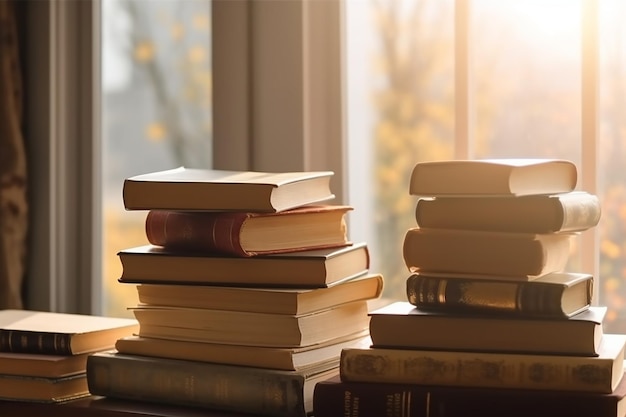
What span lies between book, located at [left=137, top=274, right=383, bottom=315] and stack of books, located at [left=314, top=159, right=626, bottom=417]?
3.8 inches

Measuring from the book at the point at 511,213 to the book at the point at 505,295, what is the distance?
58mm

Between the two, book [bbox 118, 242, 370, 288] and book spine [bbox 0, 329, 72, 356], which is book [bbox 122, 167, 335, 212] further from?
book spine [bbox 0, 329, 72, 356]

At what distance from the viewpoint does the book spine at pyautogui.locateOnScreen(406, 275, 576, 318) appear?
3.29 feet

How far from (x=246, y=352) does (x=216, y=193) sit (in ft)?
0.62

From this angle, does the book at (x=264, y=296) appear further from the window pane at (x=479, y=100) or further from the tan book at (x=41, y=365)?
the window pane at (x=479, y=100)

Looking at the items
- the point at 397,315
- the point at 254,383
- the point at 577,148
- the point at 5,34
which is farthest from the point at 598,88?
the point at 5,34

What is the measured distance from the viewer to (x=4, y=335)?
1.26 meters

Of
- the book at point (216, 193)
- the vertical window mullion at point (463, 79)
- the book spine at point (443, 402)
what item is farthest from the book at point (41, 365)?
the vertical window mullion at point (463, 79)

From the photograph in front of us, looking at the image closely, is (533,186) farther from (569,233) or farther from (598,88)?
(598,88)

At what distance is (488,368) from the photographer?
3.31 ft

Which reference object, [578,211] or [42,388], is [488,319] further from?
[42,388]

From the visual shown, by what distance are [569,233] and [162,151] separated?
34.9 inches

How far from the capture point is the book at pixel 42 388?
3.98ft

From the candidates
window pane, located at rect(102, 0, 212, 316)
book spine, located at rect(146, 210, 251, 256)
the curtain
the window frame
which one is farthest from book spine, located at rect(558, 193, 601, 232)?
the curtain
